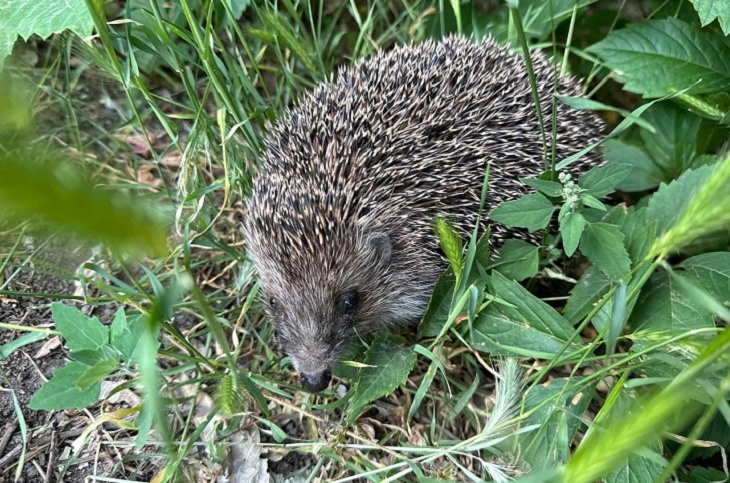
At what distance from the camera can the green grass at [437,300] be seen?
88.0 inches

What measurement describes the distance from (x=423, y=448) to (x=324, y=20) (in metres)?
3.06

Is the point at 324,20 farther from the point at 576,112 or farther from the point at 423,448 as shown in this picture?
the point at 423,448

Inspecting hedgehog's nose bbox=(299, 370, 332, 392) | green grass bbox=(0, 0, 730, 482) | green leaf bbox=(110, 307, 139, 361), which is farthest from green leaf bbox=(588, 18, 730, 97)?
green leaf bbox=(110, 307, 139, 361)

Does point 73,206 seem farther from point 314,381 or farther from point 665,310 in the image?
point 665,310

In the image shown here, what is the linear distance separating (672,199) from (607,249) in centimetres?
55

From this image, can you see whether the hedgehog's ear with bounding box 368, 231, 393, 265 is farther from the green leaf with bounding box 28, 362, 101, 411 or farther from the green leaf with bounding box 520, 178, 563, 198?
the green leaf with bounding box 28, 362, 101, 411

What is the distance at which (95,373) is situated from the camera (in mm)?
2215

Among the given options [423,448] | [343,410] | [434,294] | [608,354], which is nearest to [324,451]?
[343,410]

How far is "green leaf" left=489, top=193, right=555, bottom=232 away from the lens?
2.66 m

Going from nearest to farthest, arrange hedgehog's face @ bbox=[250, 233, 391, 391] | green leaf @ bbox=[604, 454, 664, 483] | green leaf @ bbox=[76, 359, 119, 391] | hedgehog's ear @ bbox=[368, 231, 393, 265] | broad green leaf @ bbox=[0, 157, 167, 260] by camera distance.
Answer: broad green leaf @ bbox=[0, 157, 167, 260]
green leaf @ bbox=[76, 359, 119, 391]
green leaf @ bbox=[604, 454, 664, 483]
hedgehog's face @ bbox=[250, 233, 391, 391]
hedgehog's ear @ bbox=[368, 231, 393, 265]

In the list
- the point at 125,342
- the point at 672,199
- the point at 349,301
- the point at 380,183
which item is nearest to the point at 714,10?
the point at 672,199

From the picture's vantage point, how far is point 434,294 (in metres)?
2.89

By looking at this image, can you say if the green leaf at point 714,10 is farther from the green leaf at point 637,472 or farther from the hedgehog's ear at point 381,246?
the green leaf at point 637,472

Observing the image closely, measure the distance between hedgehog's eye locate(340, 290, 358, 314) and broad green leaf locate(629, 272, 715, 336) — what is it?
125cm
